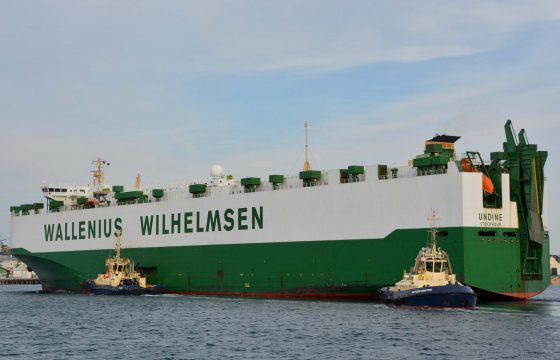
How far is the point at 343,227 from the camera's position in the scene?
56562 millimetres

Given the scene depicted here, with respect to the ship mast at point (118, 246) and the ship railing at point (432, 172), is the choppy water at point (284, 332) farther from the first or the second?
the ship mast at point (118, 246)

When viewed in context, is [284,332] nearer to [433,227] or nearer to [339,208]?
[433,227]

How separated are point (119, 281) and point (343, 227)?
73.4 feet

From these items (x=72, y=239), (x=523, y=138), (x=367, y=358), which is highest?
(x=523, y=138)

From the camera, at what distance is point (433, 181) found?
52.0m

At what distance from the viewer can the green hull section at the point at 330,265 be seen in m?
50.9

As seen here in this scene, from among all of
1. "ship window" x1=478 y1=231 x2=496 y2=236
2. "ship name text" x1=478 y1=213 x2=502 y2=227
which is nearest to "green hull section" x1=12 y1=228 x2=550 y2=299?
"ship window" x1=478 y1=231 x2=496 y2=236

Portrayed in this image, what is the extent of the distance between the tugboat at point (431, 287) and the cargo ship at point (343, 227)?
258cm

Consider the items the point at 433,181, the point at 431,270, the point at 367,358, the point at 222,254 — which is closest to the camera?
the point at 367,358

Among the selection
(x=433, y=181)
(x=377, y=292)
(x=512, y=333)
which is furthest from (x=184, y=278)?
(x=512, y=333)

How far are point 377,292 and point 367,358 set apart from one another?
21882 millimetres

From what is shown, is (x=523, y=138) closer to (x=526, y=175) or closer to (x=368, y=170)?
(x=526, y=175)

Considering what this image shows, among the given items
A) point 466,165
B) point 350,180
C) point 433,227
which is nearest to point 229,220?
point 350,180

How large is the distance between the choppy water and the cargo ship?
2749mm
